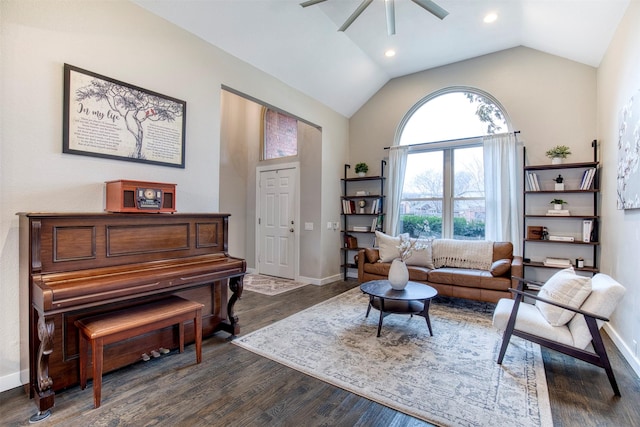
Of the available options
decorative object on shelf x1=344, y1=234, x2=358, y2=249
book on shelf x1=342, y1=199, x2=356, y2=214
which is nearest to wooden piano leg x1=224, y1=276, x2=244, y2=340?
decorative object on shelf x1=344, y1=234, x2=358, y2=249

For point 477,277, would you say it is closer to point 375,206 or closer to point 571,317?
point 571,317

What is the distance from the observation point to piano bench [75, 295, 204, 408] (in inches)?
77.3

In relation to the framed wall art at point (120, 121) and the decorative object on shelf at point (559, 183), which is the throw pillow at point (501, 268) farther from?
the framed wall art at point (120, 121)

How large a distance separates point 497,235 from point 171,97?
15.1ft

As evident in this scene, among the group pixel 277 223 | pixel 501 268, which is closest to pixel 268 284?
pixel 277 223

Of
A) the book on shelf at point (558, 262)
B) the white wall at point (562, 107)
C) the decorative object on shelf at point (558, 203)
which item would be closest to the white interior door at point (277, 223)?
the white wall at point (562, 107)

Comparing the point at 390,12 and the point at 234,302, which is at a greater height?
the point at 390,12

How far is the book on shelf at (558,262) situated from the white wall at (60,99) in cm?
433

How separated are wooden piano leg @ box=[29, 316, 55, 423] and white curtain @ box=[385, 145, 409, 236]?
4.49 m

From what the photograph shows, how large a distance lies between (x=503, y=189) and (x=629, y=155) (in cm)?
174

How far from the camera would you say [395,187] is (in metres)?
5.29

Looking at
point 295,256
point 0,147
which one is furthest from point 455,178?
point 0,147

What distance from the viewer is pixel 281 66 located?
13.5 ft

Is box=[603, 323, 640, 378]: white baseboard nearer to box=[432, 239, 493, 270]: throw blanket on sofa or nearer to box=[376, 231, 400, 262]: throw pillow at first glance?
box=[432, 239, 493, 270]: throw blanket on sofa
